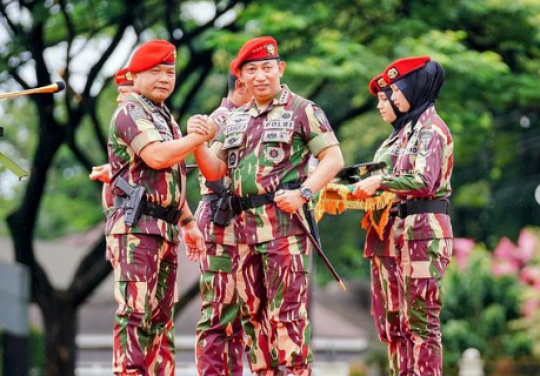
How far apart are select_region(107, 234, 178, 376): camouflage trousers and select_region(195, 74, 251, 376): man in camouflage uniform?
0.27 meters

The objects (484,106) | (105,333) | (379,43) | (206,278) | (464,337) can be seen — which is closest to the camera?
(206,278)

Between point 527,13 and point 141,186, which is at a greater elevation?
point 527,13

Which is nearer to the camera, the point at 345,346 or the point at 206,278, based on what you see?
the point at 206,278

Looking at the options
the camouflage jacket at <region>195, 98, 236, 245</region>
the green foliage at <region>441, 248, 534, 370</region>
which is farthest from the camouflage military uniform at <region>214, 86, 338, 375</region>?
the green foliage at <region>441, 248, 534, 370</region>

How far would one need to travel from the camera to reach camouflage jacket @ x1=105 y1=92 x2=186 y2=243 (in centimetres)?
811

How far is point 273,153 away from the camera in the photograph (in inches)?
324

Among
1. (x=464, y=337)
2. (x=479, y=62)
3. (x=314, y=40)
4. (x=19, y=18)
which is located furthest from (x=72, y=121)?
(x=464, y=337)

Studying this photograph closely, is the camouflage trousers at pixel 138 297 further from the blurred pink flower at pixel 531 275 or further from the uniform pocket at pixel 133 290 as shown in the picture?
the blurred pink flower at pixel 531 275

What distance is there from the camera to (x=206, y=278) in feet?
27.9

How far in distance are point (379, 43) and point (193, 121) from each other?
10.4 meters

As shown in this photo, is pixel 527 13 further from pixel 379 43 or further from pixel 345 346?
pixel 345 346

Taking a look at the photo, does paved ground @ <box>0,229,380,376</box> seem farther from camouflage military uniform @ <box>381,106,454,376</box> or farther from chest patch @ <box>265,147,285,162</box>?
chest patch @ <box>265,147,285,162</box>

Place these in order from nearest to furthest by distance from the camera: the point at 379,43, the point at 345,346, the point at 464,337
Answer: the point at 379,43, the point at 464,337, the point at 345,346

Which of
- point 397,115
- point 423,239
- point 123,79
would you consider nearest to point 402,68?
point 397,115
